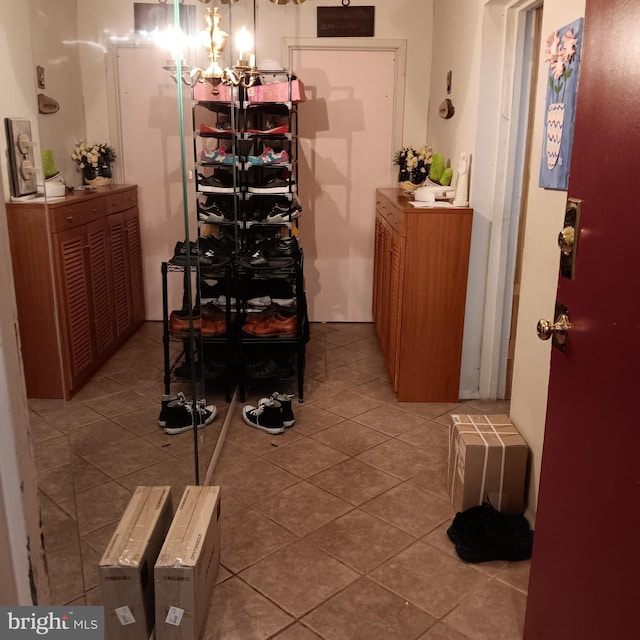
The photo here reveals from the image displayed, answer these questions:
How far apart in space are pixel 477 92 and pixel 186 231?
1.75 metres

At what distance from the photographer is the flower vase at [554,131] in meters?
2.02

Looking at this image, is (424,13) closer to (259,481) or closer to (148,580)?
(259,481)

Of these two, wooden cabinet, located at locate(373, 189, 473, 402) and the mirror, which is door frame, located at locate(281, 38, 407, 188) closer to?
wooden cabinet, located at locate(373, 189, 473, 402)

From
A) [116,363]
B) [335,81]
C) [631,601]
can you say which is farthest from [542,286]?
[335,81]

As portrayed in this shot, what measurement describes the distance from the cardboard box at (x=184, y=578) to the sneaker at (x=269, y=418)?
1.13 metres

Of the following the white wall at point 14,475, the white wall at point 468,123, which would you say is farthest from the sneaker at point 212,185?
the white wall at point 14,475

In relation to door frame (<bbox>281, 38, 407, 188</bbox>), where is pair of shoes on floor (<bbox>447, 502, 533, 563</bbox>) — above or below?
below

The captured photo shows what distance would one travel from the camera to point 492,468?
2.22 m

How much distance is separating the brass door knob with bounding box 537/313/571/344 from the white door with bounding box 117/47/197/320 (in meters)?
1.40

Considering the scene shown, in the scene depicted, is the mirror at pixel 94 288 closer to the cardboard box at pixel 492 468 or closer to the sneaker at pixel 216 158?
the sneaker at pixel 216 158

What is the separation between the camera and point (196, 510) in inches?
74.0

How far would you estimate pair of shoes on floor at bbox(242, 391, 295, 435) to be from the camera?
2975mm

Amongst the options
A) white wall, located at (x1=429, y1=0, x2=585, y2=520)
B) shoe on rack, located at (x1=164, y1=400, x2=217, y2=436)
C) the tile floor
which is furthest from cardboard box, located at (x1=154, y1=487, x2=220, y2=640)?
white wall, located at (x1=429, y1=0, x2=585, y2=520)

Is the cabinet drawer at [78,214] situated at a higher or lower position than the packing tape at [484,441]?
higher
